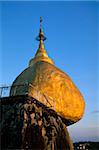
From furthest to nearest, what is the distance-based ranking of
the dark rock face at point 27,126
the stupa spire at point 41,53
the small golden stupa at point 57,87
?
1. the stupa spire at point 41,53
2. the small golden stupa at point 57,87
3. the dark rock face at point 27,126

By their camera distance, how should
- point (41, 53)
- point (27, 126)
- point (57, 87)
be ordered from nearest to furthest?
point (27, 126)
point (57, 87)
point (41, 53)

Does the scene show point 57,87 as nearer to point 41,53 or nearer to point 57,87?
point 57,87

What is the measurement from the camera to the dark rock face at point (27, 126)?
1188cm

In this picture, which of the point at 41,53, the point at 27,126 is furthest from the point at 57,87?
the point at 27,126

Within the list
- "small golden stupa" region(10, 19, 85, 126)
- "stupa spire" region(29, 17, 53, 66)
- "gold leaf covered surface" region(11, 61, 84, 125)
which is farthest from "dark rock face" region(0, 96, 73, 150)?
"stupa spire" region(29, 17, 53, 66)

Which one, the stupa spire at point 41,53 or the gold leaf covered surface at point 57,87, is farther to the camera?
the stupa spire at point 41,53

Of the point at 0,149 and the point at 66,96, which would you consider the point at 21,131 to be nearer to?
the point at 0,149

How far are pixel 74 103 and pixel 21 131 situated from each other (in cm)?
836

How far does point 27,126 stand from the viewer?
12.2 meters

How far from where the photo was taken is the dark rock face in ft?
→ 39.0

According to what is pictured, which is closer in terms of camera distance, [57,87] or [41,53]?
[57,87]

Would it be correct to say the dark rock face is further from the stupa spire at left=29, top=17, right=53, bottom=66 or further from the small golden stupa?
the stupa spire at left=29, top=17, right=53, bottom=66

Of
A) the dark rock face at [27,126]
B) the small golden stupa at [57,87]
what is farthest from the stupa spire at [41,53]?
the dark rock face at [27,126]

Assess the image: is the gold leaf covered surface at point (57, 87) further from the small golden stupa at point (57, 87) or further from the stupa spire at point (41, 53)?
the stupa spire at point (41, 53)
